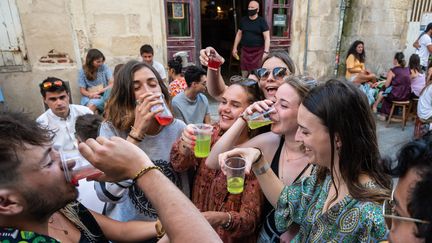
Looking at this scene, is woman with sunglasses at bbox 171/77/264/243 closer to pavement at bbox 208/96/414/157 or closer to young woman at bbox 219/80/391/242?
young woman at bbox 219/80/391/242

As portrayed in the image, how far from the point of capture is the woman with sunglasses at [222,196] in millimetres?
1734

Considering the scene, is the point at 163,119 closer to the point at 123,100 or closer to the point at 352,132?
the point at 123,100

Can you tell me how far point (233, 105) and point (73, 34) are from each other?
509 centimetres

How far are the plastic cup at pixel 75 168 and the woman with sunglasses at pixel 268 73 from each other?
5.12 feet

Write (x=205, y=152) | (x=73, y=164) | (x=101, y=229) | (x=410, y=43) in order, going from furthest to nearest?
(x=410, y=43), (x=205, y=152), (x=101, y=229), (x=73, y=164)

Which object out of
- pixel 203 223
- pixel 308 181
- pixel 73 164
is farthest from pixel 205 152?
pixel 203 223

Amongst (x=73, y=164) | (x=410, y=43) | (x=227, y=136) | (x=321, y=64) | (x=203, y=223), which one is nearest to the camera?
(x=203, y=223)

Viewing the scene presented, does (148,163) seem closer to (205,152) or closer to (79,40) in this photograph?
(205,152)

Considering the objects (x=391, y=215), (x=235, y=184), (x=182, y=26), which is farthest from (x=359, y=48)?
(x=391, y=215)

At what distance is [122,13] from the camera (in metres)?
6.26

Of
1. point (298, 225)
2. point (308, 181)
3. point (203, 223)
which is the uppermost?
point (203, 223)

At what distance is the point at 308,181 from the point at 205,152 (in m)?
0.67

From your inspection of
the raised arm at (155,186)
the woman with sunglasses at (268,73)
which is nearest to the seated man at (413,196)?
the raised arm at (155,186)

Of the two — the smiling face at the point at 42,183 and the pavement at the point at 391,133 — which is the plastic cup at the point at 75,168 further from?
the pavement at the point at 391,133
